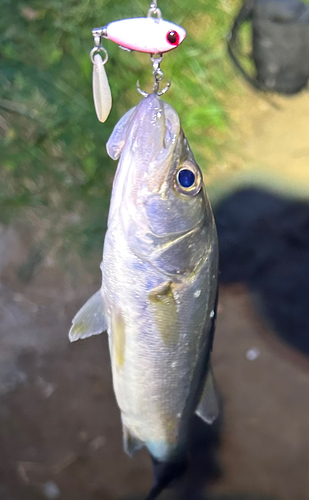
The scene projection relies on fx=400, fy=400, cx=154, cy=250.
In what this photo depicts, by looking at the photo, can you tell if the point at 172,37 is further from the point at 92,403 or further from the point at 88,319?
the point at 92,403

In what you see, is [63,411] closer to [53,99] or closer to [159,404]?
[159,404]

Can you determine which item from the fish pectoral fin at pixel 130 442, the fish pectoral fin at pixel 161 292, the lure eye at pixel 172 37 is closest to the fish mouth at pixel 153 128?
the lure eye at pixel 172 37

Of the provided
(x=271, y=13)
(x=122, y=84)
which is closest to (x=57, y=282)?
(x=122, y=84)

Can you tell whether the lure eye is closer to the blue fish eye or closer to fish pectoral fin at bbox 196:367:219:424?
the blue fish eye

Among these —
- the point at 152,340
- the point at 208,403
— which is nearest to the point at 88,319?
the point at 152,340

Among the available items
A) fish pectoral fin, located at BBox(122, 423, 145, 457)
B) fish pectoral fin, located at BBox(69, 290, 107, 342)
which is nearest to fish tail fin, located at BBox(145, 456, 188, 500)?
fish pectoral fin, located at BBox(122, 423, 145, 457)

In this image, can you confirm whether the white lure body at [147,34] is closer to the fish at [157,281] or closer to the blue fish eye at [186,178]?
the fish at [157,281]
